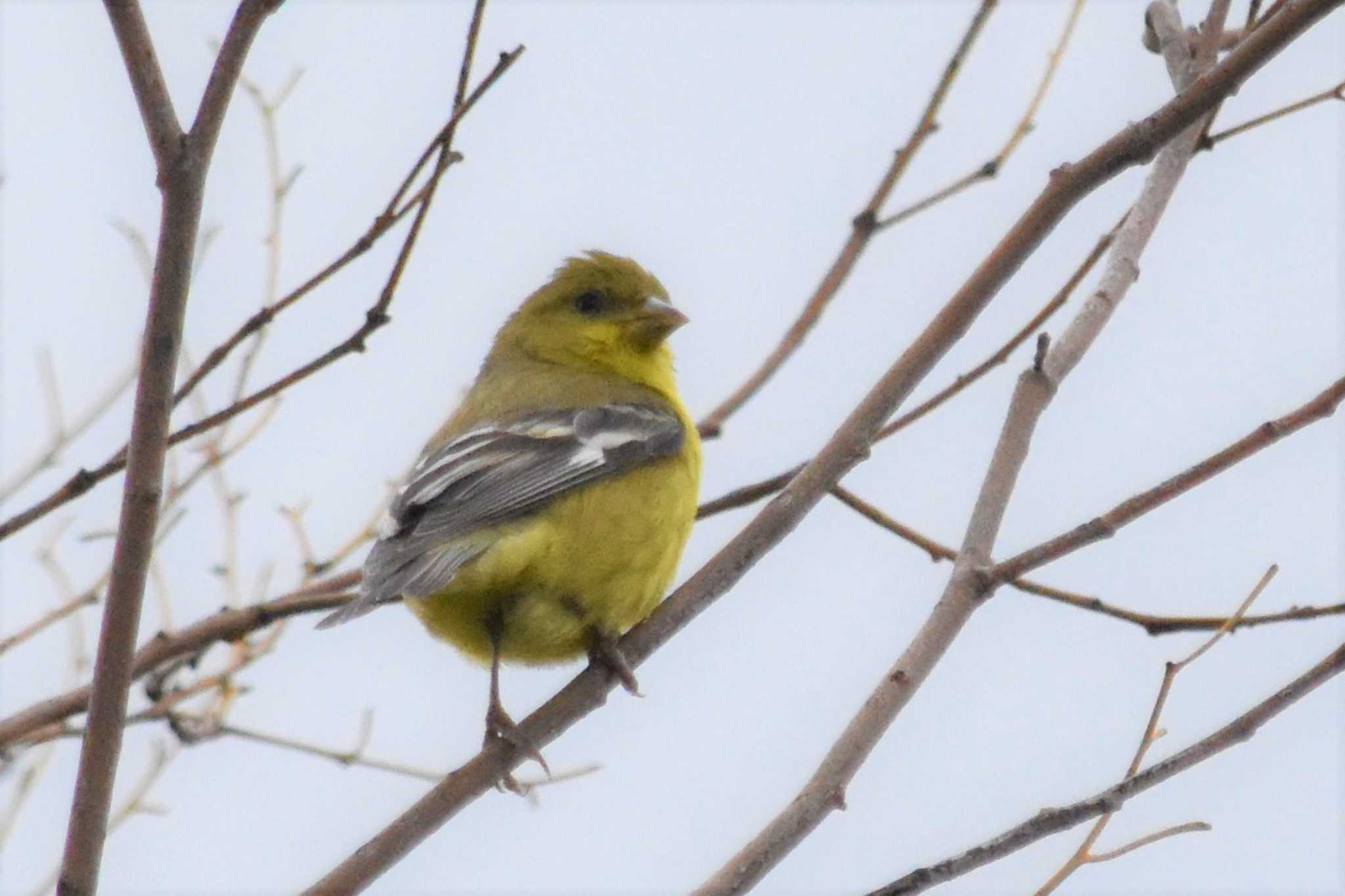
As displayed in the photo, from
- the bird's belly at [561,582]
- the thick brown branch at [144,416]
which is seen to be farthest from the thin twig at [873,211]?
the thick brown branch at [144,416]

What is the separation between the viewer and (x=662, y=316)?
626 centimetres

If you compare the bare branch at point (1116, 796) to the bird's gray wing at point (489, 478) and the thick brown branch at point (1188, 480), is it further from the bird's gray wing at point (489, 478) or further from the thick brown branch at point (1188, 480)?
the bird's gray wing at point (489, 478)

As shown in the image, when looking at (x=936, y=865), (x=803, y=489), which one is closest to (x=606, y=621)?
(x=803, y=489)

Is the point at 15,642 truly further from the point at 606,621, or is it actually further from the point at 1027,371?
the point at 1027,371

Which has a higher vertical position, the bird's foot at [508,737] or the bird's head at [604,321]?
the bird's head at [604,321]

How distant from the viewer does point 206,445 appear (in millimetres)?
5227

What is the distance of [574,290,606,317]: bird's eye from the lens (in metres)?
6.47

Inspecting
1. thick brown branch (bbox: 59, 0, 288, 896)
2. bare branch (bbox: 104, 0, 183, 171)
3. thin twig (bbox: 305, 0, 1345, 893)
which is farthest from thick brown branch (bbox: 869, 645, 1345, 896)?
bare branch (bbox: 104, 0, 183, 171)

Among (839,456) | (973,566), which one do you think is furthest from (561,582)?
(973,566)

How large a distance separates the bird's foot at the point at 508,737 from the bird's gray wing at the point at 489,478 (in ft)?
1.19

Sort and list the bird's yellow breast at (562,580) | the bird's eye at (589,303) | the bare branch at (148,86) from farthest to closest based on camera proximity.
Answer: the bird's eye at (589,303) → the bird's yellow breast at (562,580) → the bare branch at (148,86)

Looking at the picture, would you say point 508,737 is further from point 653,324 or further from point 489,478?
point 653,324

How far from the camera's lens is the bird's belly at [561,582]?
4645 millimetres

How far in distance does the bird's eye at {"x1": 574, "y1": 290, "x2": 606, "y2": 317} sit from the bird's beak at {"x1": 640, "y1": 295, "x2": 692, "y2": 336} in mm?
187
